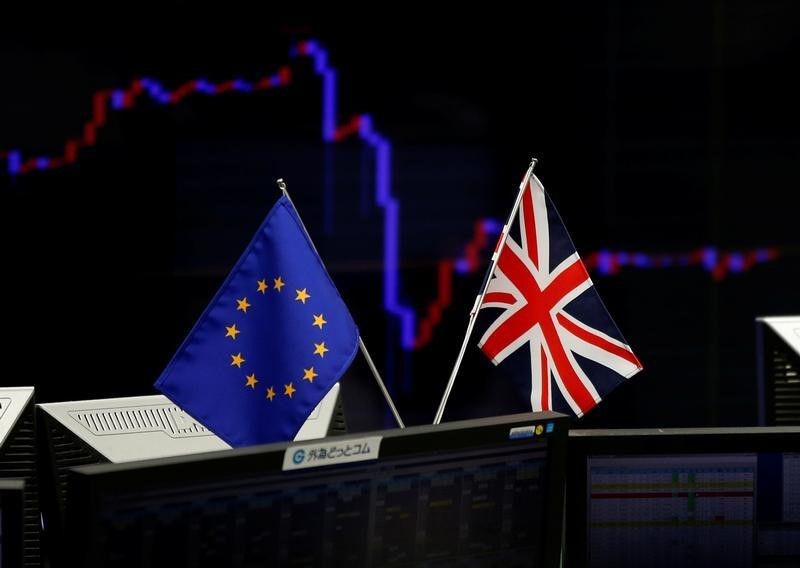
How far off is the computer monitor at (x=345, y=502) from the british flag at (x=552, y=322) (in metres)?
0.66

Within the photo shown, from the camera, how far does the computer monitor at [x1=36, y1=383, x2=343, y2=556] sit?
1743 mm

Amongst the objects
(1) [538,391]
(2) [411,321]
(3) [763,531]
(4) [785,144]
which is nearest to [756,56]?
(4) [785,144]

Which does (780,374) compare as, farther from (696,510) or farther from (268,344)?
(268,344)

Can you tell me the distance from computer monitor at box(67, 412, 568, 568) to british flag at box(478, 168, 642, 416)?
66 centimetres

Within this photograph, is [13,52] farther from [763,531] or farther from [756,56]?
[763,531]

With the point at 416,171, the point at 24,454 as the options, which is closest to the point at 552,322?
the point at 24,454

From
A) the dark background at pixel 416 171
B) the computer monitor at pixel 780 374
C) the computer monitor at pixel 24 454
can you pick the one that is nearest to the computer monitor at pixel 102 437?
the computer monitor at pixel 24 454

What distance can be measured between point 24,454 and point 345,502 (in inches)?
23.0

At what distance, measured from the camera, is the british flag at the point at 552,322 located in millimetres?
2197

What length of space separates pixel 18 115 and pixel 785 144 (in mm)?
2436

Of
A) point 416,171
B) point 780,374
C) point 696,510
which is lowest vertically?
point 696,510

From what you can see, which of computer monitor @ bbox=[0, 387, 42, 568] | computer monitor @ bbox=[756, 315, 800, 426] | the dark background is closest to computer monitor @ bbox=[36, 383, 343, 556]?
computer monitor @ bbox=[0, 387, 42, 568]

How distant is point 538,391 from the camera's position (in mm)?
2205

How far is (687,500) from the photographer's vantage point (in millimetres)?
1610
